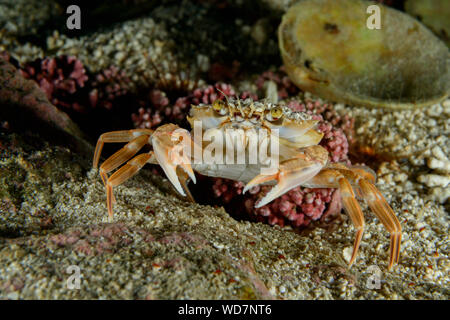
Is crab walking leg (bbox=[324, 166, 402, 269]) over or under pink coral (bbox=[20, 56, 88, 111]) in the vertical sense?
under

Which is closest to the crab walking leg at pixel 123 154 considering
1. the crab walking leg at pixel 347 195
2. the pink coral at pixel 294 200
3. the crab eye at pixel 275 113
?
the pink coral at pixel 294 200

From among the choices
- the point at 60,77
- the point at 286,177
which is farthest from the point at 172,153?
the point at 60,77

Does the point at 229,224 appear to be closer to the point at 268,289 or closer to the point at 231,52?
the point at 268,289

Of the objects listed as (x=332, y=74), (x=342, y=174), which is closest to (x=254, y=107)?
(x=342, y=174)

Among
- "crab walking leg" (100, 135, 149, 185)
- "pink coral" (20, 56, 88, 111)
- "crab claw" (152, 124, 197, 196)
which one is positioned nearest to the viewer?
"crab claw" (152, 124, 197, 196)

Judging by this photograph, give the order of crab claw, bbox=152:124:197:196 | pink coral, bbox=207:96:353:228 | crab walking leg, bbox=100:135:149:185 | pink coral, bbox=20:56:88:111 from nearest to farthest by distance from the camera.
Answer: crab claw, bbox=152:124:197:196 < crab walking leg, bbox=100:135:149:185 < pink coral, bbox=207:96:353:228 < pink coral, bbox=20:56:88:111

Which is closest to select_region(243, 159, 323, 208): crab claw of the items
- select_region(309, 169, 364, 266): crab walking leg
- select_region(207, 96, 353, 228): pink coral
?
select_region(309, 169, 364, 266): crab walking leg

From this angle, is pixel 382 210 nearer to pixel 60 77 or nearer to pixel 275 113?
pixel 275 113

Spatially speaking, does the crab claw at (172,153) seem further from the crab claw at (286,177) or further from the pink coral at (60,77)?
the pink coral at (60,77)

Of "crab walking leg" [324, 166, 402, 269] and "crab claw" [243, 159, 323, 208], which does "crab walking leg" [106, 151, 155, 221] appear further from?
"crab walking leg" [324, 166, 402, 269]
